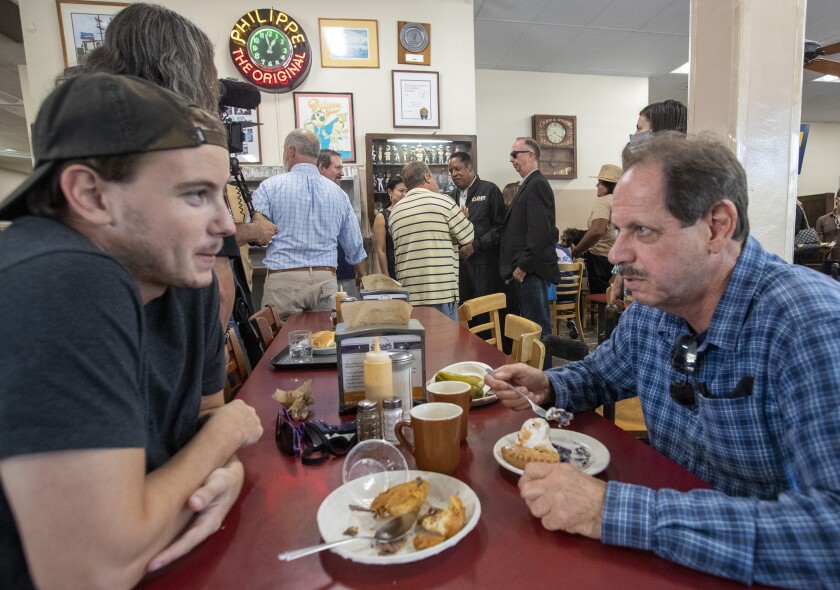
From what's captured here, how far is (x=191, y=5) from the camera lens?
15.9 feet

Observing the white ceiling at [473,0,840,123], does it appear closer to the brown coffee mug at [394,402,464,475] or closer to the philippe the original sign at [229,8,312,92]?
the philippe the original sign at [229,8,312,92]

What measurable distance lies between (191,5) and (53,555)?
5532 mm

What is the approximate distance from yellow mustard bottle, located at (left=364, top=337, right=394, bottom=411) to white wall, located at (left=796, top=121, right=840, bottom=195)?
44.2ft

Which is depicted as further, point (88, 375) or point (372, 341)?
point (372, 341)

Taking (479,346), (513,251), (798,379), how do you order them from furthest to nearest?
1. (513,251)
2. (479,346)
3. (798,379)

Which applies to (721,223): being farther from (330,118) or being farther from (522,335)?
(330,118)

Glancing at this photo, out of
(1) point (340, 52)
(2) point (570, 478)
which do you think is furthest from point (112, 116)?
(1) point (340, 52)

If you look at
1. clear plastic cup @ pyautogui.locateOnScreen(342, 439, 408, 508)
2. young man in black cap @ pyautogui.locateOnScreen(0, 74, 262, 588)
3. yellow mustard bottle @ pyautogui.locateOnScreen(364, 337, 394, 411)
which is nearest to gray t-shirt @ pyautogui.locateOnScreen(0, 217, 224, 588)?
young man in black cap @ pyautogui.locateOnScreen(0, 74, 262, 588)

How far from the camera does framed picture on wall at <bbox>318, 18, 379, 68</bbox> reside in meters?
5.05

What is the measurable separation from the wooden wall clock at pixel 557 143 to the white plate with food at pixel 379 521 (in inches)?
281

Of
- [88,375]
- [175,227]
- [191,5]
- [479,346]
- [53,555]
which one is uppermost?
[191,5]

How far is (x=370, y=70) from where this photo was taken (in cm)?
518

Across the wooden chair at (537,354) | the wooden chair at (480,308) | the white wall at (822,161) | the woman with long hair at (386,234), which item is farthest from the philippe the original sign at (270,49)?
the white wall at (822,161)

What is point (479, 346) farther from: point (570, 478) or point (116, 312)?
point (116, 312)
